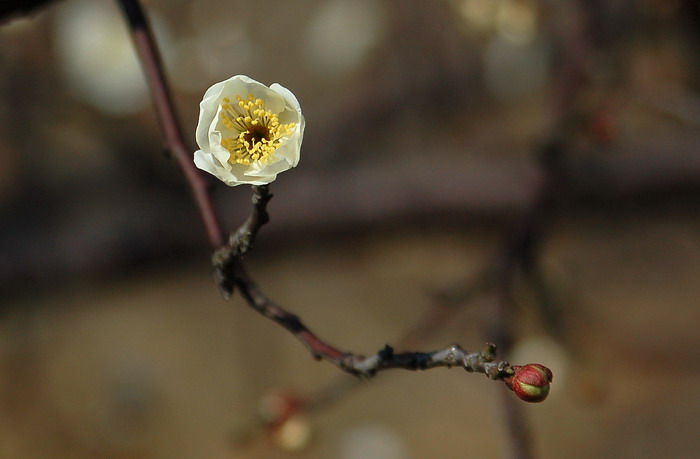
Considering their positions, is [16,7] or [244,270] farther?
[16,7]

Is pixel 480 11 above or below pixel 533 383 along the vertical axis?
below

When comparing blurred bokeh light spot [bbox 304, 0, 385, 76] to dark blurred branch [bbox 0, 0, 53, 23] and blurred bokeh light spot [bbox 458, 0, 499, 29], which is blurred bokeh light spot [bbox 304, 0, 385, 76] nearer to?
blurred bokeh light spot [bbox 458, 0, 499, 29]

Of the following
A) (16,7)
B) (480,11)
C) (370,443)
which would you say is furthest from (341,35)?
(16,7)

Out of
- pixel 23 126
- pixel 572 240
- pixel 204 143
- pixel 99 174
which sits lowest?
pixel 572 240

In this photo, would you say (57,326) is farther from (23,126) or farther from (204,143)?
(204,143)

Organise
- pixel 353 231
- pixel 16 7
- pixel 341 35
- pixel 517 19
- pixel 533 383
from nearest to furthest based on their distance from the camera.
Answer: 1. pixel 533 383
2. pixel 16 7
3. pixel 517 19
4. pixel 353 231
5. pixel 341 35

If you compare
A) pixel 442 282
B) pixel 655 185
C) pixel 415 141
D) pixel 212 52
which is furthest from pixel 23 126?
pixel 655 185

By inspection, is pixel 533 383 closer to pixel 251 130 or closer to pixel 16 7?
pixel 251 130

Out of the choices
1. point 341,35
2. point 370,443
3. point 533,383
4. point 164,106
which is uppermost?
point 164,106

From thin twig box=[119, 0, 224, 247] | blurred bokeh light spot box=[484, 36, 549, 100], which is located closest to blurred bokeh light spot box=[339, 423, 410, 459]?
blurred bokeh light spot box=[484, 36, 549, 100]
